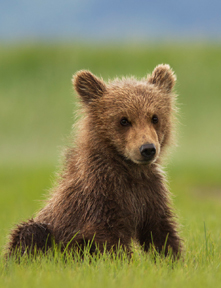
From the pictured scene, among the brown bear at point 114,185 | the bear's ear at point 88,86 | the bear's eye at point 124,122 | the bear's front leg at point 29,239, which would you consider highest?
the bear's ear at point 88,86

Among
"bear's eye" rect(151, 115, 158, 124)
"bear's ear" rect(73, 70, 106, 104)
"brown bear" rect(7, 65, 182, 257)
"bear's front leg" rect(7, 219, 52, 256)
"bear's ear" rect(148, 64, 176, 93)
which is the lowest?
"bear's front leg" rect(7, 219, 52, 256)

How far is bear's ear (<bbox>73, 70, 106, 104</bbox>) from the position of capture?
5.65 m

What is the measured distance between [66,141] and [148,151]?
55.8 inches

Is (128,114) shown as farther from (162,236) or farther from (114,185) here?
(162,236)

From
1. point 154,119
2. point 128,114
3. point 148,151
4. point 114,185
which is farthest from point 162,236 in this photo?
point 128,114

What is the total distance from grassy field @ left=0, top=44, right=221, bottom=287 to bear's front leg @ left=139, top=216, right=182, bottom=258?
202 millimetres

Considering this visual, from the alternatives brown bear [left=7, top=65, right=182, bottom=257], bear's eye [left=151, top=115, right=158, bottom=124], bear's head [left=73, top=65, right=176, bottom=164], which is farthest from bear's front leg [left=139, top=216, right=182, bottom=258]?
bear's eye [left=151, top=115, right=158, bottom=124]

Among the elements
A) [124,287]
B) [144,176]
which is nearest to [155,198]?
[144,176]

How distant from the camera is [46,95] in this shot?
31281 mm

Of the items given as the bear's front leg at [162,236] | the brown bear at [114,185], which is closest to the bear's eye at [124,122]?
the brown bear at [114,185]

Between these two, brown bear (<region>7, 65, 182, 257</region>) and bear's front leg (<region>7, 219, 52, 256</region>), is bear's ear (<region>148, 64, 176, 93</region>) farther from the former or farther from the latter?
bear's front leg (<region>7, 219, 52, 256</region>)

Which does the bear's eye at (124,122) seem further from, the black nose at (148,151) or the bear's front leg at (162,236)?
the bear's front leg at (162,236)

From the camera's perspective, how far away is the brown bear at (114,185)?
5.09 metres

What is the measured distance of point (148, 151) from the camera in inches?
196
